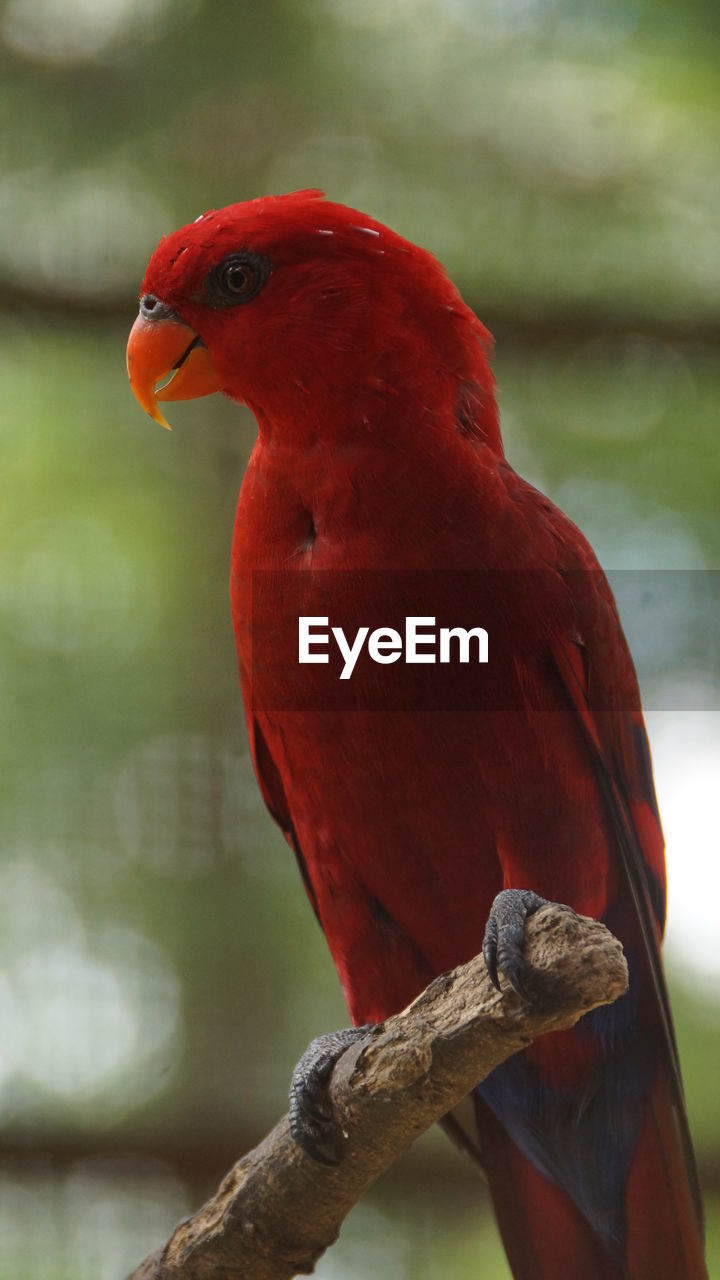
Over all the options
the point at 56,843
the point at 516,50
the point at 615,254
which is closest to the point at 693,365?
the point at 615,254

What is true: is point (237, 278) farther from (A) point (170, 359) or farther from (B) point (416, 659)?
(B) point (416, 659)

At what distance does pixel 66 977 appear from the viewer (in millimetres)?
1019

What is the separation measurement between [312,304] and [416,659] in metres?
0.22

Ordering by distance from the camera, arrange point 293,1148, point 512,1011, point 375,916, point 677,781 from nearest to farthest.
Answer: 1. point 512,1011
2. point 293,1148
3. point 375,916
4. point 677,781

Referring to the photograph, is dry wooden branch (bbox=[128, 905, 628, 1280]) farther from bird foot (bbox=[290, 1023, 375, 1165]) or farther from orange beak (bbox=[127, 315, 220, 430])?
orange beak (bbox=[127, 315, 220, 430])

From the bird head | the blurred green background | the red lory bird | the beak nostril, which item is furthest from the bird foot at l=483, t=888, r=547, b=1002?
the blurred green background

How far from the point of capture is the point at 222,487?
1062mm

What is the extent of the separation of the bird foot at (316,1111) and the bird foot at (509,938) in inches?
5.5

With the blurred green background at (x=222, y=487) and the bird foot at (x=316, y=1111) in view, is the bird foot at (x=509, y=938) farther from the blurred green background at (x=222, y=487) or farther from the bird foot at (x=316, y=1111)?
the blurred green background at (x=222, y=487)

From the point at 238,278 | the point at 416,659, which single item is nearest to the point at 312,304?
the point at 238,278

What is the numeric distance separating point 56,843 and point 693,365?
79 centimetres

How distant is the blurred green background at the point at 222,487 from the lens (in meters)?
1.01

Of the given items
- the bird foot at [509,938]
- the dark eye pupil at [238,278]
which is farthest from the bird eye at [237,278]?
the bird foot at [509,938]

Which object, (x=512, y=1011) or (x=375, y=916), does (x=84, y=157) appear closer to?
(x=375, y=916)
